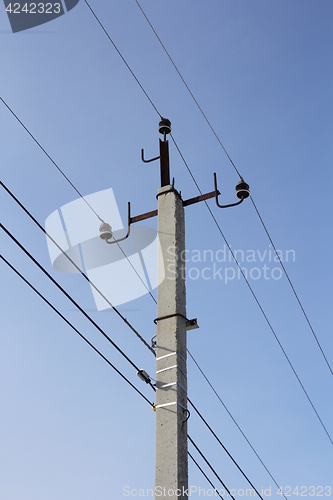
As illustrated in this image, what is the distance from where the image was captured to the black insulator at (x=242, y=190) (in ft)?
25.4

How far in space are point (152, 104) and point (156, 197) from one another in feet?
8.52

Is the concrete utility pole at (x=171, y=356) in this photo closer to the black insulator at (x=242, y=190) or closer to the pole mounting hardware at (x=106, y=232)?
the pole mounting hardware at (x=106, y=232)

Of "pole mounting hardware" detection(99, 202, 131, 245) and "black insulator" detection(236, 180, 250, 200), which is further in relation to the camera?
"pole mounting hardware" detection(99, 202, 131, 245)

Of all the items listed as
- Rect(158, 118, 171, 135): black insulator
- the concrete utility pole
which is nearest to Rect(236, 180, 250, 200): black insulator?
the concrete utility pole

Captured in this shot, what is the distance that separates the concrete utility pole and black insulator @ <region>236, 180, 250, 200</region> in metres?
0.81

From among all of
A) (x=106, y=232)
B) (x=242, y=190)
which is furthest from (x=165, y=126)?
(x=106, y=232)

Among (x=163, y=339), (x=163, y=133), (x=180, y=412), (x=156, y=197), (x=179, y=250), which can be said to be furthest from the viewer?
(x=163, y=133)

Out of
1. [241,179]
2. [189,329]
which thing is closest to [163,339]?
[189,329]

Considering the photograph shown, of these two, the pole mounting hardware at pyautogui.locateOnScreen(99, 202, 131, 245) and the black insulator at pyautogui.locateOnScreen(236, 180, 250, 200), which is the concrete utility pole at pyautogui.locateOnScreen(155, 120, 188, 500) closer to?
the pole mounting hardware at pyautogui.locateOnScreen(99, 202, 131, 245)

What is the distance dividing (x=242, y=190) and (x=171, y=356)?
8.67 ft

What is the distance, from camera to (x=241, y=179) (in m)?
7.88

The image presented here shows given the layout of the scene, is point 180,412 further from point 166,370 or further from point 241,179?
point 241,179

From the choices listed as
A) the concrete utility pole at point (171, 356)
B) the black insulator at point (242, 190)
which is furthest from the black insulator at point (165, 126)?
the black insulator at point (242, 190)

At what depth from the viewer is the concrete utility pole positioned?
18.6ft
